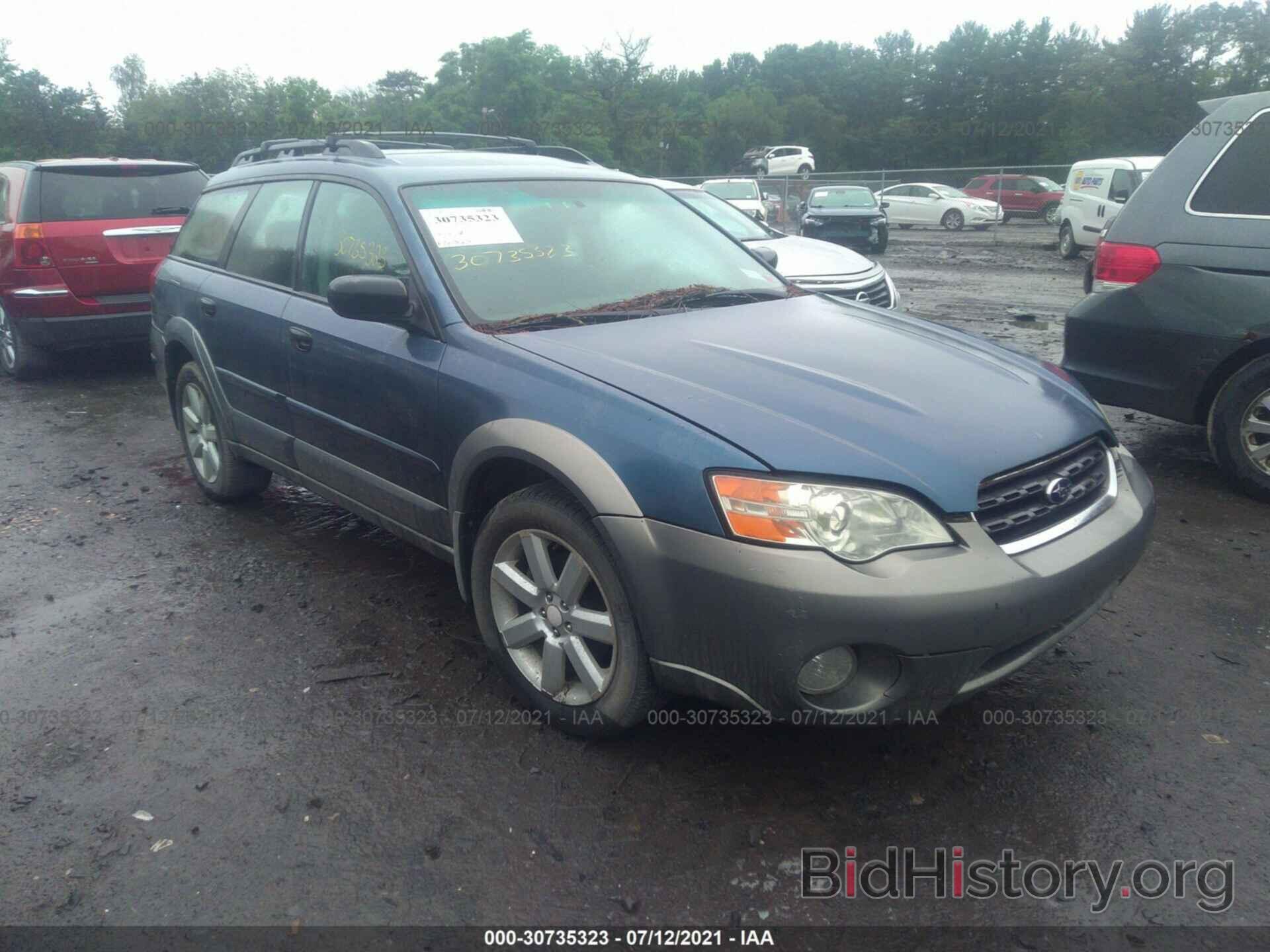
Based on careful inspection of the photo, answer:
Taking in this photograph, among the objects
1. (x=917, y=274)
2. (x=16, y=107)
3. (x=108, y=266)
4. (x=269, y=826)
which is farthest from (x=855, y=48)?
(x=269, y=826)

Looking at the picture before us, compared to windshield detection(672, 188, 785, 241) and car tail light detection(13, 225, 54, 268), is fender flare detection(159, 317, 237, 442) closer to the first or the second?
car tail light detection(13, 225, 54, 268)

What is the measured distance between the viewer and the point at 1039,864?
7.88 ft

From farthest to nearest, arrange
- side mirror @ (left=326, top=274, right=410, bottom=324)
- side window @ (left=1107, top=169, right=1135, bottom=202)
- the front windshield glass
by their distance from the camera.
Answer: the front windshield glass < side window @ (left=1107, top=169, right=1135, bottom=202) < side mirror @ (left=326, top=274, right=410, bottom=324)

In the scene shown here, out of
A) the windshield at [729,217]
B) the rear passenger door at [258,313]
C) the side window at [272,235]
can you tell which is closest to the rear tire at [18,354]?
the rear passenger door at [258,313]

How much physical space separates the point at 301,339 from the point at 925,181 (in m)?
30.3

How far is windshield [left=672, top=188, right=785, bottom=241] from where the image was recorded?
8.34 meters

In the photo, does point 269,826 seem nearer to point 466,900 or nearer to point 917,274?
point 466,900

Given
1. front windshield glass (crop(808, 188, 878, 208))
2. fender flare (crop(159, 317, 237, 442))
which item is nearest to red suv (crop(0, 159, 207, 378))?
fender flare (crop(159, 317, 237, 442))

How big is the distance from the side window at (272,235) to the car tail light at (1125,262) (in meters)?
3.82

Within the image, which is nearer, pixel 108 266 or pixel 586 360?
pixel 586 360

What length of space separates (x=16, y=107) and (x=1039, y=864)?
161ft

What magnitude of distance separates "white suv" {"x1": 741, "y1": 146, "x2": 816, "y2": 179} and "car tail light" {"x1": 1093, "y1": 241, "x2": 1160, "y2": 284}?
42499 mm

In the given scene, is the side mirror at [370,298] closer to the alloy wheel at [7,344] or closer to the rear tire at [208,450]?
the rear tire at [208,450]

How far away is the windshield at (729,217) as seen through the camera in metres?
8.34
